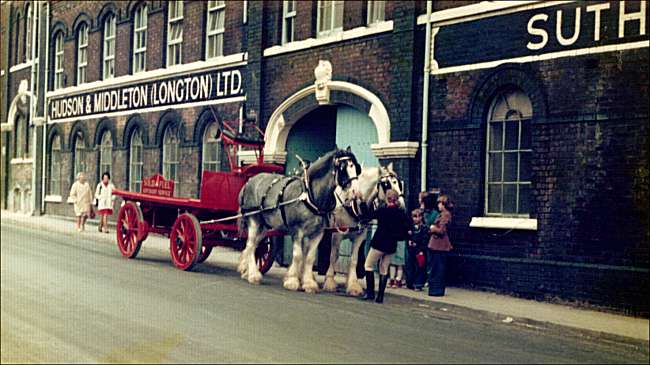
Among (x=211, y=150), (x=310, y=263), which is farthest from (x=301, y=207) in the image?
(x=211, y=150)

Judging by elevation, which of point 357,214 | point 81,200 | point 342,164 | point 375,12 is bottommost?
point 81,200

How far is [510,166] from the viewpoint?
1245 cm

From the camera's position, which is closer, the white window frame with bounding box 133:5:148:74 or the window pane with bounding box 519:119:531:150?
the window pane with bounding box 519:119:531:150

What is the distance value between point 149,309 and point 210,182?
4.80 m

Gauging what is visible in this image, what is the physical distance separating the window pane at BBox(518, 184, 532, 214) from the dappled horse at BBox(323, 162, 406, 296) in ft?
5.94

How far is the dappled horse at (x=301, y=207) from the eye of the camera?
11852mm

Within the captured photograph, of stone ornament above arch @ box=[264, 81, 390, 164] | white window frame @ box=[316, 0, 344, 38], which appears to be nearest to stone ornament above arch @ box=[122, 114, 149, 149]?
stone ornament above arch @ box=[264, 81, 390, 164]

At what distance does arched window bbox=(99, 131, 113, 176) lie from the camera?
23750mm

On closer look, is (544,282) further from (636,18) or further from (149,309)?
(149,309)

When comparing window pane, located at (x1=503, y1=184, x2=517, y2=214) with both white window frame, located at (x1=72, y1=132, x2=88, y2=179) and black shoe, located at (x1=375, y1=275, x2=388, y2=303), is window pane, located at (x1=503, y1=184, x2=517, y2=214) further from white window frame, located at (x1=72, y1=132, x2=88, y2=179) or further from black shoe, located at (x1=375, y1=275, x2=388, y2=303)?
white window frame, located at (x1=72, y1=132, x2=88, y2=179)

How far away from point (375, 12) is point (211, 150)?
20.8ft

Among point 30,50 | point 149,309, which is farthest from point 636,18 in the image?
point 30,50

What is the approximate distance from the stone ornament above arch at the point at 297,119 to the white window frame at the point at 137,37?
265 inches

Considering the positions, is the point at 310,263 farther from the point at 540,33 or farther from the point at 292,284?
the point at 540,33
